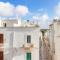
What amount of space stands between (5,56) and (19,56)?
167 cm

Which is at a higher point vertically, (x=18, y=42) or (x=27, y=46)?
(x=18, y=42)

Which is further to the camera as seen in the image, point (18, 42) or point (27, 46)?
point (18, 42)

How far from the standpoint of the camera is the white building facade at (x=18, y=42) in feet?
81.7

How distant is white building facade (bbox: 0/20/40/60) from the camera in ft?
81.7

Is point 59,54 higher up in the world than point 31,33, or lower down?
lower down

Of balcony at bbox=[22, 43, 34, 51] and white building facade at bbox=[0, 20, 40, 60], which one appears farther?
white building facade at bbox=[0, 20, 40, 60]

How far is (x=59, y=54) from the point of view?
1011 inches

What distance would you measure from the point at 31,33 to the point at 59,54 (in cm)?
437

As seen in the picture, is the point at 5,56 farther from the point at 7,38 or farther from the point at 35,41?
the point at 35,41

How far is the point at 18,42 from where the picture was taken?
25.1m

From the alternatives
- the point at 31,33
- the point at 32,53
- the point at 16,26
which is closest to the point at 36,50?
the point at 32,53

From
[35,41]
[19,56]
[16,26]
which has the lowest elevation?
[19,56]

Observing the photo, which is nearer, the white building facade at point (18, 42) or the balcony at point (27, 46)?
the balcony at point (27, 46)

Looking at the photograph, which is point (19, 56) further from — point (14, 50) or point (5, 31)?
point (5, 31)
